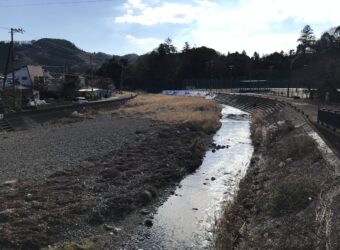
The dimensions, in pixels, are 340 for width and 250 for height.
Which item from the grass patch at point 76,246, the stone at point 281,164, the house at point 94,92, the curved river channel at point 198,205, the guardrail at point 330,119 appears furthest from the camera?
the house at point 94,92

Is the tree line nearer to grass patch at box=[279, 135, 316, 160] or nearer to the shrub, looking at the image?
grass patch at box=[279, 135, 316, 160]

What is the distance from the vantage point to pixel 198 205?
754 inches

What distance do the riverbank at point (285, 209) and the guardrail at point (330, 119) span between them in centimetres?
166

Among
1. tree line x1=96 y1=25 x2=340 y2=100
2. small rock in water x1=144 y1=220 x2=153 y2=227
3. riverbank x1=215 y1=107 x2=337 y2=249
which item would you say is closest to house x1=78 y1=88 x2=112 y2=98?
tree line x1=96 y1=25 x2=340 y2=100

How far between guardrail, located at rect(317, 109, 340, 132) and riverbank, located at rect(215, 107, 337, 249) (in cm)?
166

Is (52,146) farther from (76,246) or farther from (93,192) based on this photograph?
(76,246)

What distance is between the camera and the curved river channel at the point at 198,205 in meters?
14.9

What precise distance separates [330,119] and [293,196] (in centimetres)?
1124

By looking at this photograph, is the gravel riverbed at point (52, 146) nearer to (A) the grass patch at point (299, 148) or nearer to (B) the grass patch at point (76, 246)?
(B) the grass patch at point (76, 246)

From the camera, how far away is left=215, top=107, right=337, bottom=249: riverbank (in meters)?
11.8

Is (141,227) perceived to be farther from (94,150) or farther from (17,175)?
(94,150)

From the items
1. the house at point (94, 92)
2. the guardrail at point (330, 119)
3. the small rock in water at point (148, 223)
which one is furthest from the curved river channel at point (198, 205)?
the house at point (94, 92)

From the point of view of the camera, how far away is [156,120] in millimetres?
55031

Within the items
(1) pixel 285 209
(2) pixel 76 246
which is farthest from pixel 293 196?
(2) pixel 76 246
